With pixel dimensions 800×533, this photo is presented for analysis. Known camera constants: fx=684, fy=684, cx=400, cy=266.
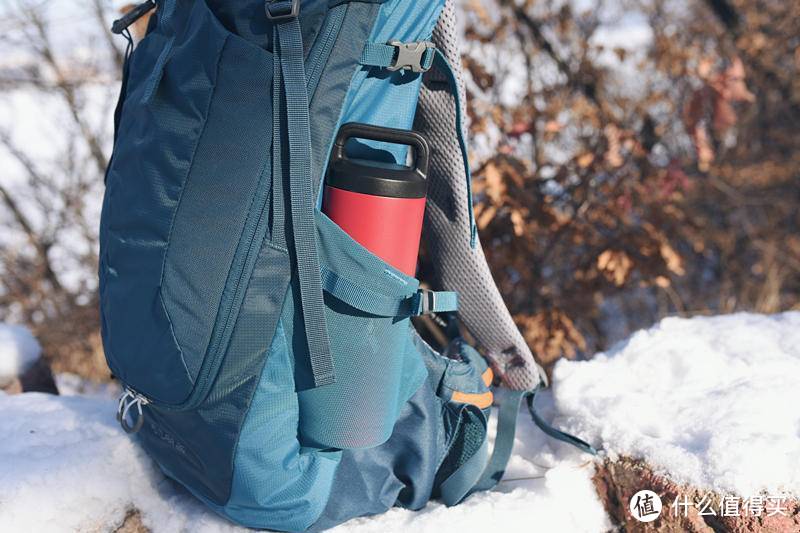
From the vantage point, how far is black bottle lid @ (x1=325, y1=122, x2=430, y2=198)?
128 cm

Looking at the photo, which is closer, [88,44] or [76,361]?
[76,361]

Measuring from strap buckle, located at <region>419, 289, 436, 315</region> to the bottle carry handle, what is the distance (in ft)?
0.77

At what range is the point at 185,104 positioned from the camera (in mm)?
1323

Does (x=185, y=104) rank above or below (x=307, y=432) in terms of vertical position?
above

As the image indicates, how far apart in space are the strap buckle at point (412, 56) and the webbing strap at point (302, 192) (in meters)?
0.18

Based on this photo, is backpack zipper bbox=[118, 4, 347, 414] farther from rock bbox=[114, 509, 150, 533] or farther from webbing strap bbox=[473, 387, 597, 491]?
webbing strap bbox=[473, 387, 597, 491]

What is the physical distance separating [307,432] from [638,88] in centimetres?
388

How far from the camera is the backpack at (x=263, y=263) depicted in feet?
4.09

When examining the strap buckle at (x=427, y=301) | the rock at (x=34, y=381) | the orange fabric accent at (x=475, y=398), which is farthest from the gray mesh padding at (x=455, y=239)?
the rock at (x=34, y=381)

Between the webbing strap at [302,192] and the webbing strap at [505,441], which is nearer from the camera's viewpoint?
the webbing strap at [302,192]

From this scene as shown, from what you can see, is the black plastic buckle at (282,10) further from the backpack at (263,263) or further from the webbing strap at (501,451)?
the webbing strap at (501,451)

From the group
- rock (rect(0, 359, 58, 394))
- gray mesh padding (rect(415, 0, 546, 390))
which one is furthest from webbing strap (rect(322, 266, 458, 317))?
rock (rect(0, 359, 58, 394))

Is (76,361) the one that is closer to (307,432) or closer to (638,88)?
(307,432)

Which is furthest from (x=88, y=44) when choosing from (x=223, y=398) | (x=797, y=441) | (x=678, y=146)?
(x=797, y=441)
